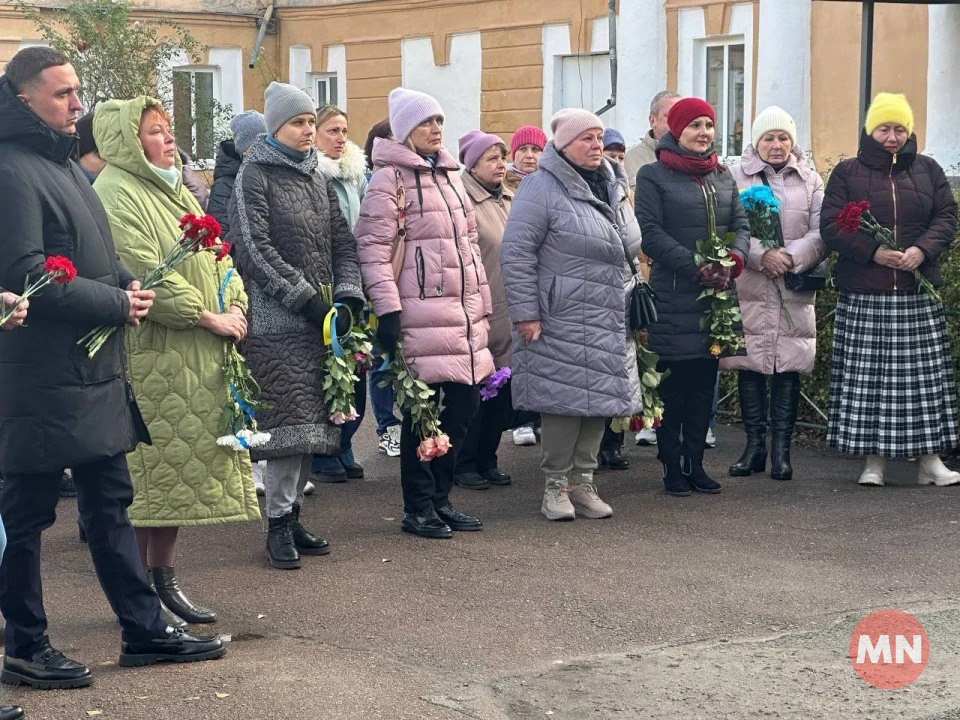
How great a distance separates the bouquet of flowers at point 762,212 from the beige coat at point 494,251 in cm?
136

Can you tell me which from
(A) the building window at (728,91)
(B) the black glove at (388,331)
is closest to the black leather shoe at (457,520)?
(B) the black glove at (388,331)

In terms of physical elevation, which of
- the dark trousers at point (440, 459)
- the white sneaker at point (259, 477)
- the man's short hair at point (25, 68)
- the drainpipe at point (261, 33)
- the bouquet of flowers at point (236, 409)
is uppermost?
the drainpipe at point (261, 33)

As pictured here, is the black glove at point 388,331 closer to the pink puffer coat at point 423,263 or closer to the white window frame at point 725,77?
the pink puffer coat at point 423,263

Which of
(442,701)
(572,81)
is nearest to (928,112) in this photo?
(572,81)

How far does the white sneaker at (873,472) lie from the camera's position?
880cm

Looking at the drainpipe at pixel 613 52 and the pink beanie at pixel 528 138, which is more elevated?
the drainpipe at pixel 613 52

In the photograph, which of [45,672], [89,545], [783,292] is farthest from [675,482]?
[45,672]

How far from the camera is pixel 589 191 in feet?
26.2

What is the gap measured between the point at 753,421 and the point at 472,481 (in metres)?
1.68

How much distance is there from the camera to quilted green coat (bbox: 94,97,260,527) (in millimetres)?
5887

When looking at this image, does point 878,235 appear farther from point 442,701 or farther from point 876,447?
point 442,701

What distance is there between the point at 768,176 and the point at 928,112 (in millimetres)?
10508

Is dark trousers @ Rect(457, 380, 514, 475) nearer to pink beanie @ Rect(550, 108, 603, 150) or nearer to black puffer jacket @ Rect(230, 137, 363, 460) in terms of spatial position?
pink beanie @ Rect(550, 108, 603, 150)

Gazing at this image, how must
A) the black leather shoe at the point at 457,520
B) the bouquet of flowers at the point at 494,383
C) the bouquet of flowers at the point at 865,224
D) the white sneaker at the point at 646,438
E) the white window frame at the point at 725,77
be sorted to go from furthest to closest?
1. the white window frame at the point at 725,77
2. the white sneaker at the point at 646,438
3. the bouquet of flowers at the point at 865,224
4. the bouquet of flowers at the point at 494,383
5. the black leather shoe at the point at 457,520
